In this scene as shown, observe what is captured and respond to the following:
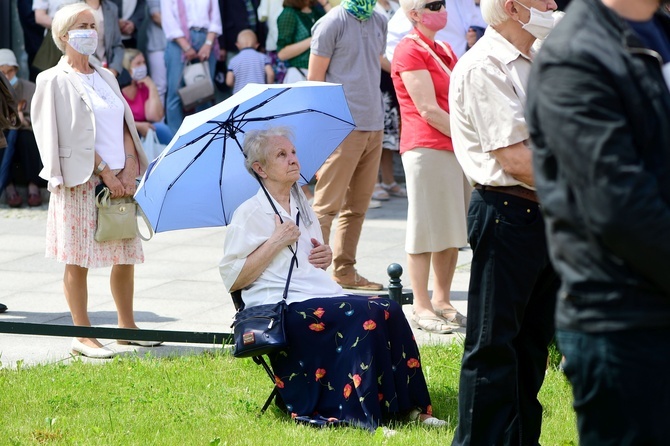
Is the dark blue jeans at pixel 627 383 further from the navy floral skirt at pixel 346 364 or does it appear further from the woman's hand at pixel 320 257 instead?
the woman's hand at pixel 320 257

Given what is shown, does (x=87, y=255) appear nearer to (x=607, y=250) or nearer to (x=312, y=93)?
(x=312, y=93)

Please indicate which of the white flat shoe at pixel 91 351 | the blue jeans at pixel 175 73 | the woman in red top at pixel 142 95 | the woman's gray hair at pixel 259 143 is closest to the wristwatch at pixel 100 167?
the white flat shoe at pixel 91 351

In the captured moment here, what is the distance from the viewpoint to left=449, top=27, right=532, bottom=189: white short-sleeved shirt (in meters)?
4.43

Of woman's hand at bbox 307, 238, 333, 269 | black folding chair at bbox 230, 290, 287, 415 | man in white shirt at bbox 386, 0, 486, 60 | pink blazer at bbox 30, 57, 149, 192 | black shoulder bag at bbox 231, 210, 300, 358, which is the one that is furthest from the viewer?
man in white shirt at bbox 386, 0, 486, 60

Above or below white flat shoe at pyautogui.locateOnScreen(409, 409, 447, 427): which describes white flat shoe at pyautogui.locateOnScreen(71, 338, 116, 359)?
below

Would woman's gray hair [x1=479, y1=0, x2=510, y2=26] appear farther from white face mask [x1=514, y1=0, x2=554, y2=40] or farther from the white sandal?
the white sandal

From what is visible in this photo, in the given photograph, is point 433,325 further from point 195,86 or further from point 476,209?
point 195,86

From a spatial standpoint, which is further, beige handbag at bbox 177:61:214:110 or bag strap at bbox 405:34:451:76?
beige handbag at bbox 177:61:214:110

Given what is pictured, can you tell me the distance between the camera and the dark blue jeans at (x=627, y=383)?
272 centimetres

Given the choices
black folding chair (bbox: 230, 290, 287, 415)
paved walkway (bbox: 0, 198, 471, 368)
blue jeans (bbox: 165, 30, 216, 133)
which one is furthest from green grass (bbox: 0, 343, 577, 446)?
blue jeans (bbox: 165, 30, 216, 133)

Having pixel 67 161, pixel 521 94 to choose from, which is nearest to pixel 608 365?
pixel 521 94

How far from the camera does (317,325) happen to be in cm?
559

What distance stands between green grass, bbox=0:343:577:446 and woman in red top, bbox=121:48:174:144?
661 centimetres

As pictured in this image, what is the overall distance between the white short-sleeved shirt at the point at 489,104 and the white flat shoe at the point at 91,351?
10.3ft
